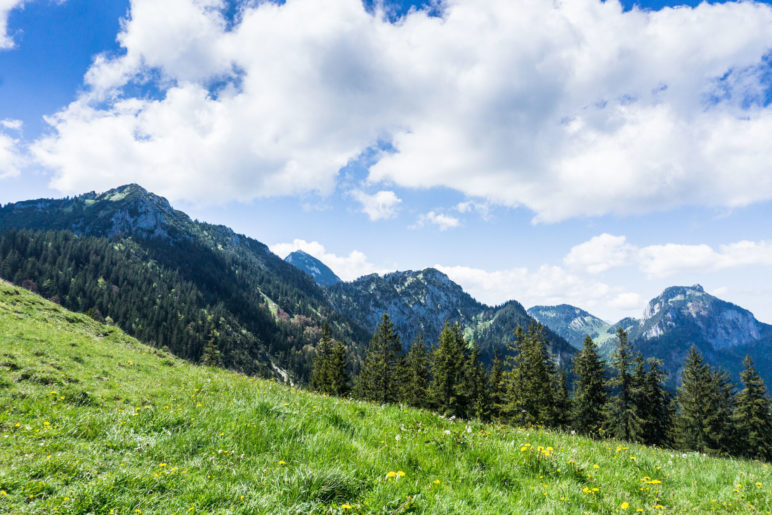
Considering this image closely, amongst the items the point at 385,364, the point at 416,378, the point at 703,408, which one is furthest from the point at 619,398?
the point at 385,364

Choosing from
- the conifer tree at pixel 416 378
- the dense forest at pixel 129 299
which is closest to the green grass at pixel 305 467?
the conifer tree at pixel 416 378

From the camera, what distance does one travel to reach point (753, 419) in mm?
38250

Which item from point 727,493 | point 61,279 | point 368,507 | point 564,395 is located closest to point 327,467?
point 368,507

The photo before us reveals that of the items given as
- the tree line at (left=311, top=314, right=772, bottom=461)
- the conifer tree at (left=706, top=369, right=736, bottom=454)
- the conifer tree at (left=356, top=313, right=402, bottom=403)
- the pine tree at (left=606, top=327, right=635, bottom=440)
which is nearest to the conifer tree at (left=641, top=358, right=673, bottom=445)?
the tree line at (left=311, top=314, right=772, bottom=461)

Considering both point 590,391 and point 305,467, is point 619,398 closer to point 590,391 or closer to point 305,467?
point 590,391

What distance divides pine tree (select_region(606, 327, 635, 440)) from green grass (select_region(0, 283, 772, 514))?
36.1m

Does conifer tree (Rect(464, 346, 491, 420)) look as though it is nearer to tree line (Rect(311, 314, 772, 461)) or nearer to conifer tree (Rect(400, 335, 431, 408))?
tree line (Rect(311, 314, 772, 461))

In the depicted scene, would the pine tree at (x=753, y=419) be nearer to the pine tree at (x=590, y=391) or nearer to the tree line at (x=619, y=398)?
the tree line at (x=619, y=398)

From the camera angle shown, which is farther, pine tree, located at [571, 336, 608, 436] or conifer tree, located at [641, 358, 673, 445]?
pine tree, located at [571, 336, 608, 436]

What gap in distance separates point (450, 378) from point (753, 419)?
3471cm

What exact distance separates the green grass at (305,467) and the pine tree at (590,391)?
35804 mm

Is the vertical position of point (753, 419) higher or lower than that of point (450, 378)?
lower

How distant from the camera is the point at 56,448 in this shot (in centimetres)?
460

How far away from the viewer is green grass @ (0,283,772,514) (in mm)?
3648
